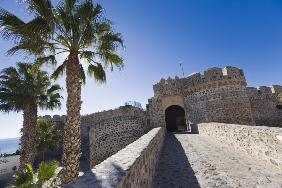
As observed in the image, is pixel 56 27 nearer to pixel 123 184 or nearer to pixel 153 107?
pixel 123 184

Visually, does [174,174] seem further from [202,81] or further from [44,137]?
[44,137]

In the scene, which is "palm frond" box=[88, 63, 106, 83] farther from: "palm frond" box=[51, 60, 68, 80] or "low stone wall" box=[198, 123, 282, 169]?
"low stone wall" box=[198, 123, 282, 169]

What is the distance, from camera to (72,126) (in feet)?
25.7

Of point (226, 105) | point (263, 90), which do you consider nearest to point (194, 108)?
point (226, 105)

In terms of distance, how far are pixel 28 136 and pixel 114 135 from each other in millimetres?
9278

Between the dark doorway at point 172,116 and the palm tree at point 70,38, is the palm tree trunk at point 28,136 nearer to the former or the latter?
the palm tree at point 70,38

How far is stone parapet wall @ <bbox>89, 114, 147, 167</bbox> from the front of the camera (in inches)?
830

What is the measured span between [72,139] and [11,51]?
3779mm

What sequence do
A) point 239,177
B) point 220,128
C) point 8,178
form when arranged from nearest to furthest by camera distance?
1. point 239,177
2. point 220,128
3. point 8,178

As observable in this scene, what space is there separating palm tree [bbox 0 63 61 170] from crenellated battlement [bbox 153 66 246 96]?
10.2m

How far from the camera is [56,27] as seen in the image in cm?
823

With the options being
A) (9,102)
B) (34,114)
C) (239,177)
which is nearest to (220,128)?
(239,177)

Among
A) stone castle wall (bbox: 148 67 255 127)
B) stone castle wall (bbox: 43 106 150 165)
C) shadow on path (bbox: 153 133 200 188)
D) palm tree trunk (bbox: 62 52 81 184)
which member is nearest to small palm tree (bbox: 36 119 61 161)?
stone castle wall (bbox: 43 106 150 165)

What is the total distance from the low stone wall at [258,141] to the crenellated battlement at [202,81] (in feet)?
31.4
